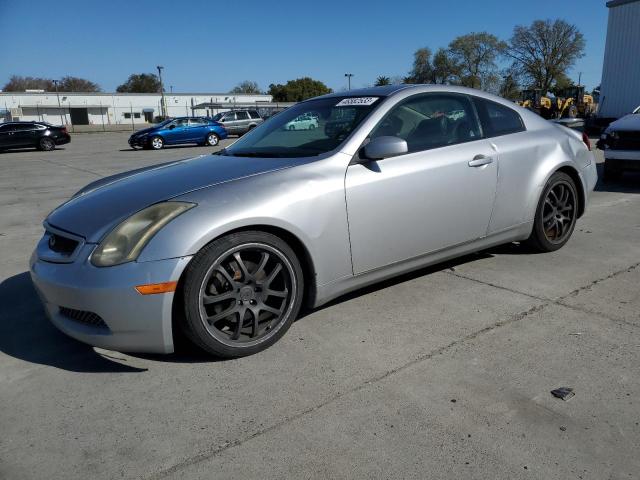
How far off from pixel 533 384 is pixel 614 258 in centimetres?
253

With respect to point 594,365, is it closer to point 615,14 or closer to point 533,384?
point 533,384

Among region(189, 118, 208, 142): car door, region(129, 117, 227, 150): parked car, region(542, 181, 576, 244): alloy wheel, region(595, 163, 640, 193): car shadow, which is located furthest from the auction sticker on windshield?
region(189, 118, 208, 142): car door

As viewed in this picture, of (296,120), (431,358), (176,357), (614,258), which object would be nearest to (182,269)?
(176,357)

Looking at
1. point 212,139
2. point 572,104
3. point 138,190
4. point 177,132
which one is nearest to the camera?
point 138,190

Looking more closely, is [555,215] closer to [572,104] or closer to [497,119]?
[497,119]

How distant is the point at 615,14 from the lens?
77.3 ft

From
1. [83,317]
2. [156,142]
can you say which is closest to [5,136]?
[156,142]

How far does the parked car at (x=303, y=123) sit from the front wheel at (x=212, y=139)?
21194 millimetres

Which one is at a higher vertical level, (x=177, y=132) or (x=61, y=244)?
(x=177, y=132)

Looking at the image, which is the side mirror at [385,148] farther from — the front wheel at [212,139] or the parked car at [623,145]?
the front wheel at [212,139]

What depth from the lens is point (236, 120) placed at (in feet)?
99.6

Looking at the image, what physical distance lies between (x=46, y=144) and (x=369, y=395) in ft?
82.2

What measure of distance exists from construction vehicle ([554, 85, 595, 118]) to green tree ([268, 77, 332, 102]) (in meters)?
65.2

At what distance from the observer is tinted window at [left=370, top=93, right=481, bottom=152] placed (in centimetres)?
347
